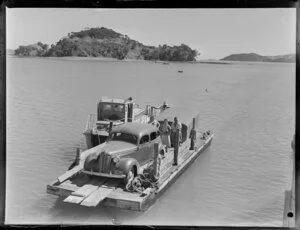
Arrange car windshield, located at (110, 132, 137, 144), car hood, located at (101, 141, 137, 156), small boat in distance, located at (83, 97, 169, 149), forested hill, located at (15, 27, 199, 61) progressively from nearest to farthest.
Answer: forested hill, located at (15, 27, 199, 61) < car hood, located at (101, 141, 137, 156) < car windshield, located at (110, 132, 137, 144) < small boat in distance, located at (83, 97, 169, 149)

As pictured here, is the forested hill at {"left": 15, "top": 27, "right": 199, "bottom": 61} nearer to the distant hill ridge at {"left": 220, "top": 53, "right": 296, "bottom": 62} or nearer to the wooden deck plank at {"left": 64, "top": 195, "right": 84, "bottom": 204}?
the distant hill ridge at {"left": 220, "top": 53, "right": 296, "bottom": 62}

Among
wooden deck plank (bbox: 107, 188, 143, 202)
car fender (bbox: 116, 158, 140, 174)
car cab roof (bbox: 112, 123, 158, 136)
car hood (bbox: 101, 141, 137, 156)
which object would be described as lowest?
wooden deck plank (bbox: 107, 188, 143, 202)

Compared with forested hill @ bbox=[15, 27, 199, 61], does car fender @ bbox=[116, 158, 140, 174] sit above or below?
below

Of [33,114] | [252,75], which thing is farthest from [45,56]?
[252,75]

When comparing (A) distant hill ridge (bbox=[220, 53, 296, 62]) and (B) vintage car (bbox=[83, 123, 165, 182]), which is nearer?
(A) distant hill ridge (bbox=[220, 53, 296, 62])

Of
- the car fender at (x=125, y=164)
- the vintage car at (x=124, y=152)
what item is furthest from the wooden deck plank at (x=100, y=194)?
the car fender at (x=125, y=164)

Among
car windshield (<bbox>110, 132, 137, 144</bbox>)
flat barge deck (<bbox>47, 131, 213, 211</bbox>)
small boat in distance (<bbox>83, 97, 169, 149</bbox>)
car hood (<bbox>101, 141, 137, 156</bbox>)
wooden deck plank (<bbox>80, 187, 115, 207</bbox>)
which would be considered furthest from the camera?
small boat in distance (<bbox>83, 97, 169, 149</bbox>)

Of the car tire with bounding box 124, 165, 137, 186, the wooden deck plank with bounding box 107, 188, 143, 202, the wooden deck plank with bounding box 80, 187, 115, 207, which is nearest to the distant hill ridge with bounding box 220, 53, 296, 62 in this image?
the car tire with bounding box 124, 165, 137, 186
